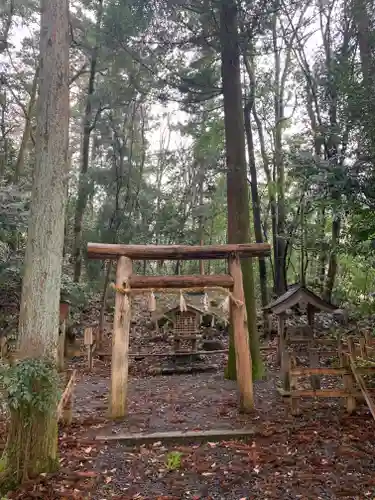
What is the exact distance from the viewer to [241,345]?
6434 millimetres

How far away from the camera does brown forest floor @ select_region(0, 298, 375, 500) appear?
3.92m

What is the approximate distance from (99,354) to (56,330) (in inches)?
307

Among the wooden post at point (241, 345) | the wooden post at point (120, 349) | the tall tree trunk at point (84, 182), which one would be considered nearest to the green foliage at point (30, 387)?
the wooden post at point (120, 349)

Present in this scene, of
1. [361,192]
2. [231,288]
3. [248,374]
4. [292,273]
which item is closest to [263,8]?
[361,192]

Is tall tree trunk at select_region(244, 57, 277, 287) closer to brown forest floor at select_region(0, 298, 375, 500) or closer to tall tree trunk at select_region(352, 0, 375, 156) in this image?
tall tree trunk at select_region(352, 0, 375, 156)

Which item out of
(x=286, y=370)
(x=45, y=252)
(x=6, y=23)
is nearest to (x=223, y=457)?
(x=286, y=370)

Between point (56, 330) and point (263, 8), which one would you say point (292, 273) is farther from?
point (56, 330)

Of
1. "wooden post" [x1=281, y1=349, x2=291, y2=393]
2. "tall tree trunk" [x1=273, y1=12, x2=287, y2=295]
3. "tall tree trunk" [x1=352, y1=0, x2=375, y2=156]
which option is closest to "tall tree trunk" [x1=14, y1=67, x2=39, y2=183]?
"tall tree trunk" [x1=273, y1=12, x2=287, y2=295]

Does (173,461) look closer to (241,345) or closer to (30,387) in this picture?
(30,387)

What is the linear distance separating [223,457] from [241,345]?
1982 mm

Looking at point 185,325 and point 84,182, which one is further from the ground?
point 84,182

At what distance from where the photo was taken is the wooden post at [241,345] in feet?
20.5

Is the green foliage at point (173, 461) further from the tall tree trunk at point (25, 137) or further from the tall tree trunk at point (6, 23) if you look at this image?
the tall tree trunk at point (6, 23)

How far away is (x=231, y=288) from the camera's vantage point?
6609mm
